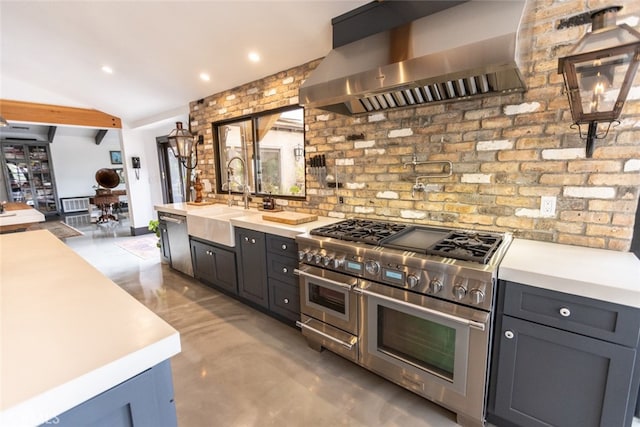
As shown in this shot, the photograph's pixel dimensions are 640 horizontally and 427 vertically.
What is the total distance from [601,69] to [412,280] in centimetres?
140

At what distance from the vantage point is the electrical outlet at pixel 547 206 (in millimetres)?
1849

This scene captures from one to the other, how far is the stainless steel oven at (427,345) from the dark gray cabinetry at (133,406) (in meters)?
1.27

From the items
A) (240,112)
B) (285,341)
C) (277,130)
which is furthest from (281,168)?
(285,341)

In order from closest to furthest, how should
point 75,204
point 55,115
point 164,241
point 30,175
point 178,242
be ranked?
point 178,242 → point 164,241 → point 55,115 → point 30,175 → point 75,204

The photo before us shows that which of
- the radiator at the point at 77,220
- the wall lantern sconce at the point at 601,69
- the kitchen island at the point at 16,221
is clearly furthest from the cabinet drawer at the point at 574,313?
the radiator at the point at 77,220

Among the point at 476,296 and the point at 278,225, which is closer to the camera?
the point at 476,296

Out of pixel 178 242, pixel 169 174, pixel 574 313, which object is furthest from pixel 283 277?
pixel 169 174

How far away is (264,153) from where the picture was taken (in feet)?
12.7

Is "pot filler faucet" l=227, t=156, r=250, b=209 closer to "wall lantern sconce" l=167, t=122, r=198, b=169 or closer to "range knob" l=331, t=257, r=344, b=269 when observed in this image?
"wall lantern sconce" l=167, t=122, r=198, b=169

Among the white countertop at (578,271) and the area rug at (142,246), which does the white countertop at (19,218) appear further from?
the white countertop at (578,271)

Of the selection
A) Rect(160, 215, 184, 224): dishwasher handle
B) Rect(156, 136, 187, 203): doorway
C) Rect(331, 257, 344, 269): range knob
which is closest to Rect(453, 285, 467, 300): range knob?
Rect(331, 257, 344, 269): range knob

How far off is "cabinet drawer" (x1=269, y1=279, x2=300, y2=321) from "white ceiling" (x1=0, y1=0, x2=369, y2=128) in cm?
220

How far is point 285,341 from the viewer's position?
2.54m

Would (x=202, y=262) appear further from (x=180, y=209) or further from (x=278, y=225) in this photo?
(x=278, y=225)
